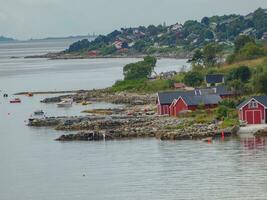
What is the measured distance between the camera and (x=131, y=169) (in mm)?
28422

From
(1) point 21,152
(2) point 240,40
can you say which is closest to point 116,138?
(1) point 21,152

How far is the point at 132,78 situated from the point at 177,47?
60.4 meters

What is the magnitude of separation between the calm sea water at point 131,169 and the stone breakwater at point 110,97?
12223mm

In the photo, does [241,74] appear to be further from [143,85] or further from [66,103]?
[143,85]

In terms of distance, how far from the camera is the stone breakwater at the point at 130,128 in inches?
1355

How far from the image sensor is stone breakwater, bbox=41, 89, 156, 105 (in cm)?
5074

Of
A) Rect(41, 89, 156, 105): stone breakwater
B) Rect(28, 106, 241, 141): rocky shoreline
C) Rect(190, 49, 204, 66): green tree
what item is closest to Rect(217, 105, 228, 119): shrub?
Rect(28, 106, 241, 141): rocky shoreline

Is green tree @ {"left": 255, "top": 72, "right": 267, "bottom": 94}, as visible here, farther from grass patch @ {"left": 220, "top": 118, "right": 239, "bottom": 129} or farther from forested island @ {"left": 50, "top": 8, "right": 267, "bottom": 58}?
forested island @ {"left": 50, "top": 8, "right": 267, "bottom": 58}

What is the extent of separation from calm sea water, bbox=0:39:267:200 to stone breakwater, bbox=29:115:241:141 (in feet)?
2.85

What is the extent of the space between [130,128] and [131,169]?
28.4 feet

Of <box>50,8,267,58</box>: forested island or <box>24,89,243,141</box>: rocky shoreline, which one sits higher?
<box>50,8,267,58</box>: forested island

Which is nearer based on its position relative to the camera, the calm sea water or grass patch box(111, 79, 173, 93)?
the calm sea water

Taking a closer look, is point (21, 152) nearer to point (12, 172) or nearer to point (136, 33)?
point (12, 172)

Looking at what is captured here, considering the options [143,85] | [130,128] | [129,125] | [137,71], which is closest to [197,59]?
[137,71]
